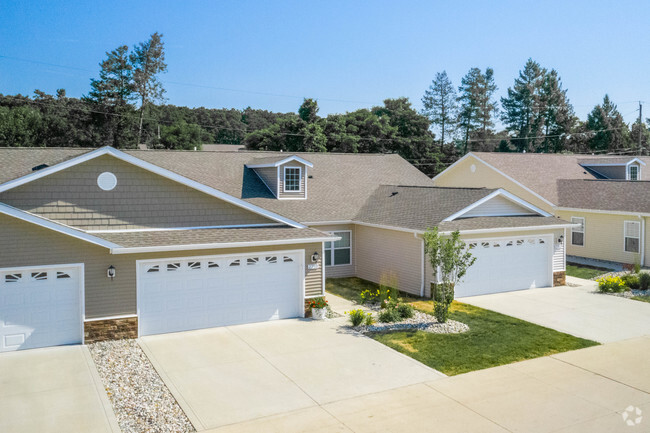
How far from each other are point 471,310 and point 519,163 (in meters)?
17.1

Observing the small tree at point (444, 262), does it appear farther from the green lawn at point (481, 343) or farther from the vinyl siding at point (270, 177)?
the vinyl siding at point (270, 177)

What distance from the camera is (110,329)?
12.4m

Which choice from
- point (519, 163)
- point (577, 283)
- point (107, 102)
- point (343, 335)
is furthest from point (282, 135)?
point (343, 335)

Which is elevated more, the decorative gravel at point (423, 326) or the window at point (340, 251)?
the window at point (340, 251)

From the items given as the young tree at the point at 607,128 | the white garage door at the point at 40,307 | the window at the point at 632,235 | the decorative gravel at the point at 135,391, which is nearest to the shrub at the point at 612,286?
the window at the point at 632,235

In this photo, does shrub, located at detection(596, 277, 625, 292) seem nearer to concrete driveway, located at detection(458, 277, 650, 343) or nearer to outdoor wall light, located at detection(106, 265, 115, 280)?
concrete driveway, located at detection(458, 277, 650, 343)

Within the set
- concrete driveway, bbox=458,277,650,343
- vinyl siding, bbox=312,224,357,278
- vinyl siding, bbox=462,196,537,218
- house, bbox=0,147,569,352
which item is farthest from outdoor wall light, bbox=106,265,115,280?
vinyl siding, bbox=462,196,537,218

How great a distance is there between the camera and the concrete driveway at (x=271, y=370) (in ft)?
29.5

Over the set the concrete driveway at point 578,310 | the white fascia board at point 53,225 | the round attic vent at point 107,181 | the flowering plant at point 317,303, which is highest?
the round attic vent at point 107,181

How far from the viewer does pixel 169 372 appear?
414 inches

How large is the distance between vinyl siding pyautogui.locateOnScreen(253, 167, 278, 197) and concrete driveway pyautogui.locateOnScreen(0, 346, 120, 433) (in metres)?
9.98

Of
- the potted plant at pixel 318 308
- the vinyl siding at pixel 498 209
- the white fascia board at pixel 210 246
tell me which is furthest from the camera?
the vinyl siding at pixel 498 209

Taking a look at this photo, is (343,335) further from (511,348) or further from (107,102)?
(107,102)

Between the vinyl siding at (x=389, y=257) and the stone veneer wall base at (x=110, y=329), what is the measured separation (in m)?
9.15
